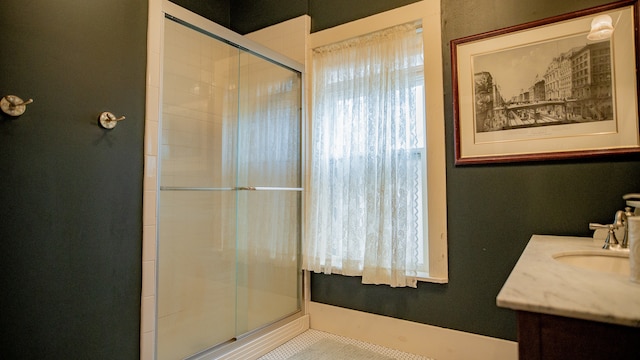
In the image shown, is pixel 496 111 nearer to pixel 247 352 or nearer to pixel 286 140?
pixel 286 140

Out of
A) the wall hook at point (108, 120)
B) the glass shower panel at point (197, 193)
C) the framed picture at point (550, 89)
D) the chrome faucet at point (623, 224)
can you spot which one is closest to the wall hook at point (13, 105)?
the wall hook at point (108, 120)

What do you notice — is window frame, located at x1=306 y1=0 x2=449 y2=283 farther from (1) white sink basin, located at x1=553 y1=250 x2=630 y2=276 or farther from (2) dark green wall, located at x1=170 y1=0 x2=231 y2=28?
(2) dark green wall, located at x1=170 y1=0 x2=231 y2=28

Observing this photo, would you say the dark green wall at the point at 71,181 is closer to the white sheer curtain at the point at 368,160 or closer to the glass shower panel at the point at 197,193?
the glass shower panel at the point at 197,193

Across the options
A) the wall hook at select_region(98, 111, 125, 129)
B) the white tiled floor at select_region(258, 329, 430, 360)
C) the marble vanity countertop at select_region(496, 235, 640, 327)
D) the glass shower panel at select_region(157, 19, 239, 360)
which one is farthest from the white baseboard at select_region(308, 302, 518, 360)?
the wall hook at select_region(98, 111, 125, 129)

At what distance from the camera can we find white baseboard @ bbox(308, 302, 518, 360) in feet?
6.01

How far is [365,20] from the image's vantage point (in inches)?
89.4

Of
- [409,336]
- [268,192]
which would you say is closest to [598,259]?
[409,336]

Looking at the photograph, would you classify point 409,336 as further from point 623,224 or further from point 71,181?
point 71,181

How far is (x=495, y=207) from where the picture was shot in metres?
1.85

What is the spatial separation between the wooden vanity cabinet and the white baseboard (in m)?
1.37

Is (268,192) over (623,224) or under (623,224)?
over

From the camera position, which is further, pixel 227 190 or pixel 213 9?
pixel 213 9

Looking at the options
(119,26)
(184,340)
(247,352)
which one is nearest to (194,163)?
(119,26)

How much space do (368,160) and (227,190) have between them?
99 centimetres
